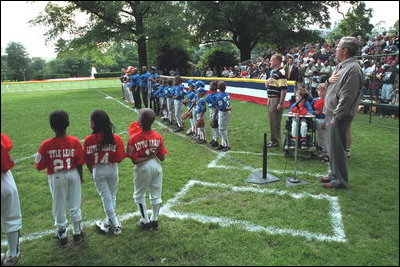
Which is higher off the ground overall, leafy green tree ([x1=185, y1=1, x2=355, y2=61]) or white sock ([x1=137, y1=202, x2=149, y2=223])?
leafy green tree ([x1=185, y1=1, x2=355, y2=61])

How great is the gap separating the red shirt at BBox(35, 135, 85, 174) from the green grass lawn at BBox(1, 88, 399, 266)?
963 mm

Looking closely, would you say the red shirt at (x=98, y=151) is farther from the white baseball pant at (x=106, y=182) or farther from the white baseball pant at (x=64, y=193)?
the white baseball pant at (x=64, y=193)

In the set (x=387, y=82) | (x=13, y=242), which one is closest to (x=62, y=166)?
(x=13, y=242)

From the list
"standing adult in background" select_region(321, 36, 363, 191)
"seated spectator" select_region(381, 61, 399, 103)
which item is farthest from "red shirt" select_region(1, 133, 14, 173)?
"seated spectator" select_region(381, 61, 399, 103)

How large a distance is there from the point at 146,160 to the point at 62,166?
3.10ft

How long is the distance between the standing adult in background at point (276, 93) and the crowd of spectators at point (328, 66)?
0.25 meters

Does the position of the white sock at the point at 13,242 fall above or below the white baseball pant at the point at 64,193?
below

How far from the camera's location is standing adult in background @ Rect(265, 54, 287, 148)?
7.82 metres

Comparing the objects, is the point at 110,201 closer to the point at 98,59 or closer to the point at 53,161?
the point at 53,161

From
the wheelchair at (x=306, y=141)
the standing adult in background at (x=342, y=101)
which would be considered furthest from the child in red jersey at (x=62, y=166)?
the wheelchair at (x=306, y=141)

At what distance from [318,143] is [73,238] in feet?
18.5

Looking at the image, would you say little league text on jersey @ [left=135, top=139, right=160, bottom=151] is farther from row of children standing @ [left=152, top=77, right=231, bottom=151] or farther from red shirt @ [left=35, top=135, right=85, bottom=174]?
row of children standing @ [left=152, top=77, right=231, bottom=151]

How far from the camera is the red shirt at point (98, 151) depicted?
151 inches

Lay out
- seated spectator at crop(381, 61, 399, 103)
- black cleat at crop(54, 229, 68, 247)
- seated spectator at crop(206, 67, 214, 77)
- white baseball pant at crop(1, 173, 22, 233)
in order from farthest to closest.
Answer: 1. seated spectator at crop(206, 67, 214, 77)
2. seated spectator at crop(381, 61, 399, 103)
3. black cleat at crop(54, 229, 68, 247)
4. white baseball pant at crop(1, 173, 22, 233)
